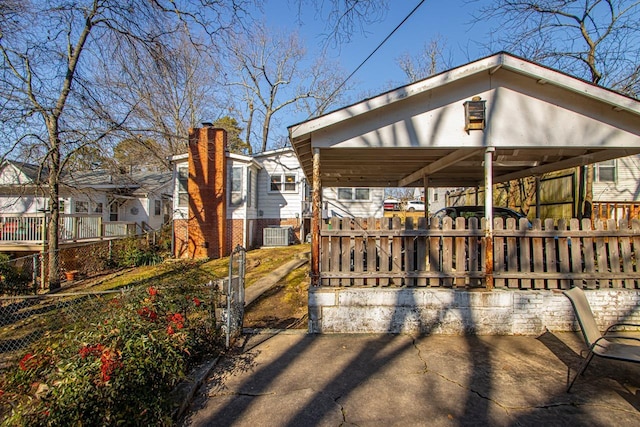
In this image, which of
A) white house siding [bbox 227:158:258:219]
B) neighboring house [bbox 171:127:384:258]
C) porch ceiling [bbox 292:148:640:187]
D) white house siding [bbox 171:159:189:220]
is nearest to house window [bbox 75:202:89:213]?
white house siding [bbox 171:159:189:220]

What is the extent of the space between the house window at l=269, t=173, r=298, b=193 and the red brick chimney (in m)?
3.01

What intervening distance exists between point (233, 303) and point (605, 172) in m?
17.8

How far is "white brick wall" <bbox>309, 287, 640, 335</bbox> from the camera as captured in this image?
4.73 metres

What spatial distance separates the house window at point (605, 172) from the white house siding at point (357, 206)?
9.63 meters

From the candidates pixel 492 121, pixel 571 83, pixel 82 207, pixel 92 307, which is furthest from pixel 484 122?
pixel 82 207

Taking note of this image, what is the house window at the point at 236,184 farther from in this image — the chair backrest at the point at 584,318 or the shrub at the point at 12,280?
the chair backrest at the point at 584,318

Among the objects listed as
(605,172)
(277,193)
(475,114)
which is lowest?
(277,193)

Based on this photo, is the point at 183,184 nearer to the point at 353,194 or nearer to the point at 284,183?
the point at 284,183

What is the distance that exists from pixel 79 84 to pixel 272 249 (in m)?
9.29

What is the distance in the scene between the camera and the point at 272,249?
15500 mm

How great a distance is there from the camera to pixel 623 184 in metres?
14.8

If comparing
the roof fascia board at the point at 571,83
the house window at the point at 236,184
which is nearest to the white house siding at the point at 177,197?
the house window at the point at 236,184

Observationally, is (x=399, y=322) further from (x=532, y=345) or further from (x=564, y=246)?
(x=564, y=246)

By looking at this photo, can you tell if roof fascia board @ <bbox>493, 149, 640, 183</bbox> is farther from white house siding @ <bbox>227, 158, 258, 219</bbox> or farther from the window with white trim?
white house siding @ <bbox>227, 158, 258, 219</bbox>
